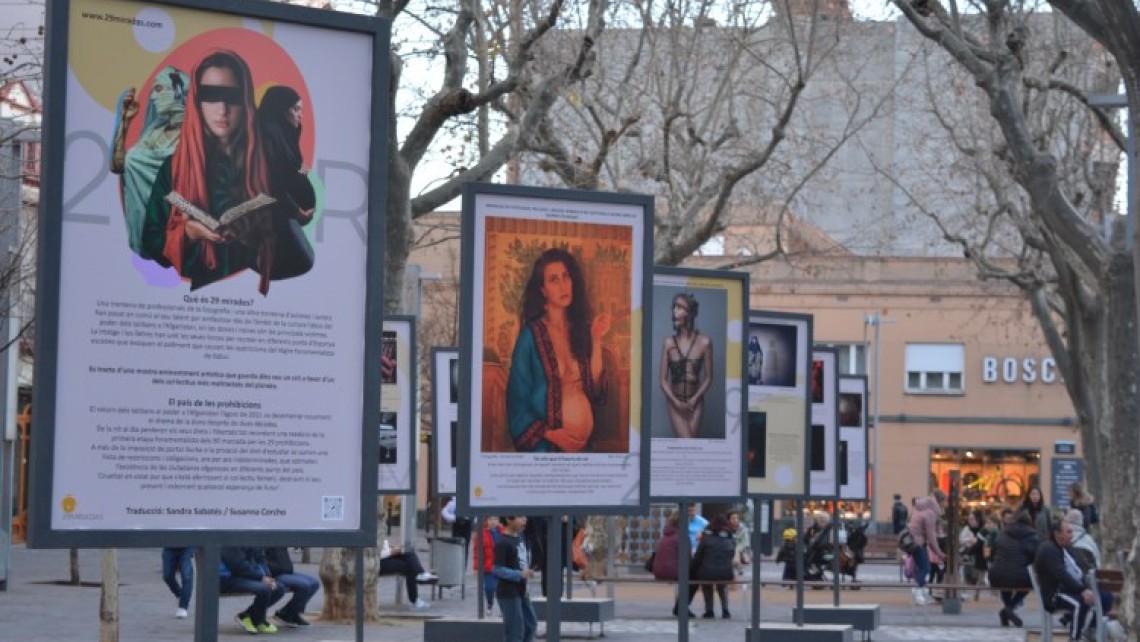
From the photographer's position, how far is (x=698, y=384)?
11547 millimetres

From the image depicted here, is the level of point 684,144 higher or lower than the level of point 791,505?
higher

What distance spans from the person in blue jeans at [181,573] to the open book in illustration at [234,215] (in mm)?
16305

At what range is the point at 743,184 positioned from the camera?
153ft

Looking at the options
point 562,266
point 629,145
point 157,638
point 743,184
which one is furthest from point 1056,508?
point 562,266

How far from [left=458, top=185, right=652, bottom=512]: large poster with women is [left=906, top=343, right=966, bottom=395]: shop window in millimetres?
52068

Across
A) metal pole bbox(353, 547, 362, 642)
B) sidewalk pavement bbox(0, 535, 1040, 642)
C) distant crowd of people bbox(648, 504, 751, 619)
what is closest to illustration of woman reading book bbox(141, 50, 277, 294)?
metal pole bbox(353, 547, 362, 642)

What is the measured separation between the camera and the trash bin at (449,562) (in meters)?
29.5

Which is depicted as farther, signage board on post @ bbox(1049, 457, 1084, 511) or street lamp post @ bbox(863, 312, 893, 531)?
street lamp post @ bbox(863, 312, 893, 531)

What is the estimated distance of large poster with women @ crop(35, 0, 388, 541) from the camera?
5.98 meters

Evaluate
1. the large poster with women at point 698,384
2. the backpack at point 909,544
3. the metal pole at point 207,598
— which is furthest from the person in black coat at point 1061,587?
the metal pole at point 207,598

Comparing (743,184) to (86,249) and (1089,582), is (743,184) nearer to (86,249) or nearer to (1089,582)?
(1089,582)

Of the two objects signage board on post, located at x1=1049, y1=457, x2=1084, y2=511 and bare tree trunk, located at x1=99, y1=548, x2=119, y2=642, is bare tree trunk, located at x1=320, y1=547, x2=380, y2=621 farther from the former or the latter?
signage board on post, located at x1=1049, y1=457, x2=1084, y2=511

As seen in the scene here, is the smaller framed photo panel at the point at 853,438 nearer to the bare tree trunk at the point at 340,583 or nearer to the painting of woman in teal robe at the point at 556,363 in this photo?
the bare tree trunk at the point at 340,583

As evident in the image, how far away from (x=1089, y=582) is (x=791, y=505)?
38638 mm
